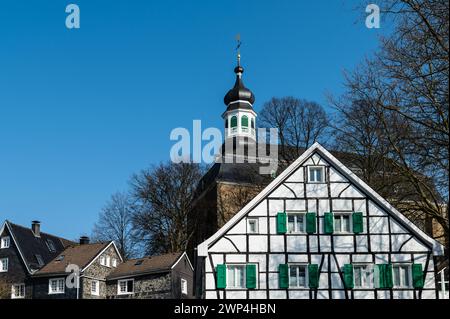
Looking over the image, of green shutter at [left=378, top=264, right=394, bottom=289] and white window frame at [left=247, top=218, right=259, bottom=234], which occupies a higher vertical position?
white window frame at [left=247, top=218, right=259, bottom=234]

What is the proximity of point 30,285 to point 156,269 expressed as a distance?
1008 cm

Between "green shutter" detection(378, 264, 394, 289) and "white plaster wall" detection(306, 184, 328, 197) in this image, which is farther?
"white plaster wall" detection(306, 184, 328, 197)

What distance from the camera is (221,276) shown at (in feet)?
93.0

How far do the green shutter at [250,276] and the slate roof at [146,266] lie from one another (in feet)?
54.8

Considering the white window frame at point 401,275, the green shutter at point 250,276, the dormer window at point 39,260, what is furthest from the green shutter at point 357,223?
the dormer window at point 39,260

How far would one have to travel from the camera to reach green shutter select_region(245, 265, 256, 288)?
28.2 meters

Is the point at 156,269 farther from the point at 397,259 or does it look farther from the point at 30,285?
the point at 397,259

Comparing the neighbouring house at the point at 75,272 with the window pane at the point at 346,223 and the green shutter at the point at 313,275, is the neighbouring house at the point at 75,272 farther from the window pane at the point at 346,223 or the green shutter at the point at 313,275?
the window pane at the point at 346,223

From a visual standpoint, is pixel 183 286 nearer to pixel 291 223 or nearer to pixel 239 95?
pixel 291 223

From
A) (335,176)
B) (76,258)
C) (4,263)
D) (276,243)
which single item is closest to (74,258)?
(76,258)

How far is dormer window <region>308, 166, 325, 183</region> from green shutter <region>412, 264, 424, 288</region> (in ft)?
16.9

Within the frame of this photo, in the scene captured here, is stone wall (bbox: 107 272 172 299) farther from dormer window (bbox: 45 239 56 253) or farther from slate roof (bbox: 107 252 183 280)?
dormer window (bbox: 45 239 56 253)

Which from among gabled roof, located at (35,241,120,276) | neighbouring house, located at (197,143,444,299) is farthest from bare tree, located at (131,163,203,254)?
neighbouring house, located at (197,143,444,299)

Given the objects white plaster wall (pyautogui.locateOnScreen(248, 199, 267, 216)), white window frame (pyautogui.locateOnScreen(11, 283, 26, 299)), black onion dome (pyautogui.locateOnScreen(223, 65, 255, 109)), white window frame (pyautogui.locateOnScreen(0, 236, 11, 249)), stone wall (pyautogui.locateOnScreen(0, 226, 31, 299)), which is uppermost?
black onion dome (pyautogui.locateOnScreen(223, 65, 255, 109))
